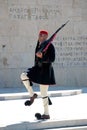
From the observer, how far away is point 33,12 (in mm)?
14438

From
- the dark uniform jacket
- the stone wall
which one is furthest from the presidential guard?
the stone wall

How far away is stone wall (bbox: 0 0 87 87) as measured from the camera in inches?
555

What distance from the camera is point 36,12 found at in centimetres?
1447

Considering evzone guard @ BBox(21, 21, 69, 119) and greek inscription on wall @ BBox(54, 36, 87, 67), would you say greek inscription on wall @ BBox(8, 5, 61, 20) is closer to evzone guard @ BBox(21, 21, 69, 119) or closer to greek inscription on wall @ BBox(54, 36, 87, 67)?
greek inscription on wall @ BBox(54, 36, 87, 67)

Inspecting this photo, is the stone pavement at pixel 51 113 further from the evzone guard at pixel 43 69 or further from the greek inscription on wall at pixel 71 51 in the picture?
the greek inscription on wall at pixel 71 51

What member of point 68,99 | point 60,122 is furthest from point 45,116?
point 68,99

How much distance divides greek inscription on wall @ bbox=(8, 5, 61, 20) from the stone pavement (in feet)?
10.6

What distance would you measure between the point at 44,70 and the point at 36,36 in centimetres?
688

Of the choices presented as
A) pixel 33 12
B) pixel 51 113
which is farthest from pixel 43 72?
pixel 33 12

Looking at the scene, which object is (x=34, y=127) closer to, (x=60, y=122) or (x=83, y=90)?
(x=60, y=122)

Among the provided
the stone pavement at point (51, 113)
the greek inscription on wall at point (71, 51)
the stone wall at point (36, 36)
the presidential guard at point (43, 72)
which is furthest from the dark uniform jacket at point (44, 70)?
the greek inscription on wall at point (71, 51)

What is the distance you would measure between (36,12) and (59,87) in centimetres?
264

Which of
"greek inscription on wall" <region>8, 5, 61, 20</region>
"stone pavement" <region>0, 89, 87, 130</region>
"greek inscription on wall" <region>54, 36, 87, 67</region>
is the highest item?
"greek inscription on wall" <region>8, 5, 61, 20</region>

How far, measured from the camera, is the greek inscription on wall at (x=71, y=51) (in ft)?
48.1
